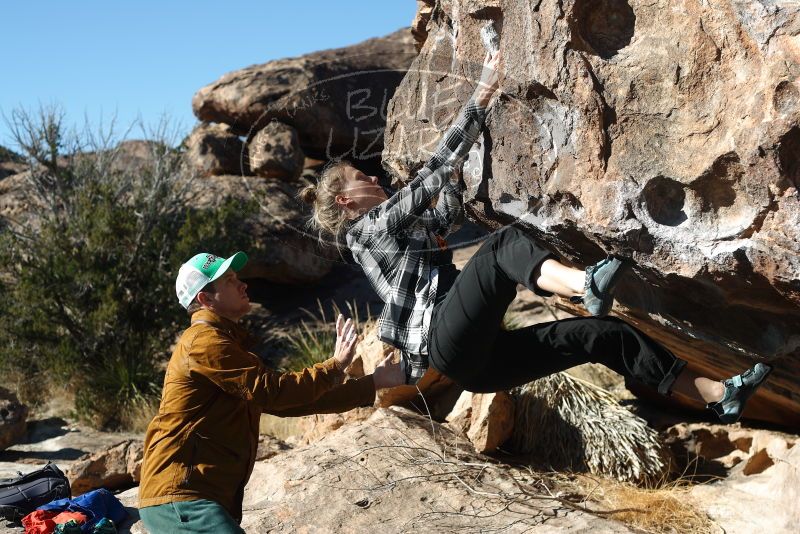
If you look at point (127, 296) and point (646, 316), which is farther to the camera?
point (127, 296)

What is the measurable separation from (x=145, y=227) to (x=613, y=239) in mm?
9429

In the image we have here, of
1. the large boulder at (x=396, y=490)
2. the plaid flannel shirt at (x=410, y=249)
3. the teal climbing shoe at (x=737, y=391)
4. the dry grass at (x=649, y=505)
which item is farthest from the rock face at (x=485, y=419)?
the teal climbing shoe at (x=737, y=391)

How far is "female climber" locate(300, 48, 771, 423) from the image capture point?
4.02 m

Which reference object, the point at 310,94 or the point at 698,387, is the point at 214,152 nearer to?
the point at 310,94

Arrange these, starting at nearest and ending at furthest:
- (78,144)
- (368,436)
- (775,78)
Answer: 1. (775,78)
2. (368,436)
3. (78,144)

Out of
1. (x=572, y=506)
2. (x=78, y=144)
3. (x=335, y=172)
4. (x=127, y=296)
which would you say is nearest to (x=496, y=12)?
(x=335, y=172)

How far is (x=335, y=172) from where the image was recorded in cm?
476

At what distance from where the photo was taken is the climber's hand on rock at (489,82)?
4.42m

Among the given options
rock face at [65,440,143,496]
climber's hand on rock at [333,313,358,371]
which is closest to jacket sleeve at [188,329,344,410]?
climber's hand on rock at [333,313,358,371]

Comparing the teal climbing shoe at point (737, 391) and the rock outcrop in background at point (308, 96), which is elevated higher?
the rock outcrop in background at point (308, 96)

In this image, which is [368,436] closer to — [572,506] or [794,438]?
[572,506]

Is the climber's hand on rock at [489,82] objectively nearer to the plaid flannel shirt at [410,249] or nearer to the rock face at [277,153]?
the plaid flannel shirt at [410,249]

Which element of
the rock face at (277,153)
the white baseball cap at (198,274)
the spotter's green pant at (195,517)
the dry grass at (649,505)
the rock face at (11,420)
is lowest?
the dry grass at (649,505)

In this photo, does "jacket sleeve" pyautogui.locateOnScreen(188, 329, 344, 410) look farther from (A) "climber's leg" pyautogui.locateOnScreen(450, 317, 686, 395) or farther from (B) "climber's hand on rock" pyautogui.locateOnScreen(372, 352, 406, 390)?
Result: (A) "climber's leg" pyautogui.locateOnScreen(450, 317, 686, 395)
